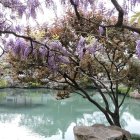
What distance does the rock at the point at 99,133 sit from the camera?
950cm

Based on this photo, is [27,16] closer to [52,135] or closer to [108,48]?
[108,48]

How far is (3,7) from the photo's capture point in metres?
5.97

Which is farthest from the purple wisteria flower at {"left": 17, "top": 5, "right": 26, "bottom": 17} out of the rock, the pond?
the pond

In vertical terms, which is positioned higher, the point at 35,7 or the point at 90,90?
the point at 35,7

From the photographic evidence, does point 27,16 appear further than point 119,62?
No

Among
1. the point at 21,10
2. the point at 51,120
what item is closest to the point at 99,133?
the point at 21,10

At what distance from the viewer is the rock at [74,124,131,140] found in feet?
31.2

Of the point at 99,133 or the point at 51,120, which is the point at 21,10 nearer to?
the point at 99,133

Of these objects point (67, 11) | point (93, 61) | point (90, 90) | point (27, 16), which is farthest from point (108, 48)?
point (90, 90)

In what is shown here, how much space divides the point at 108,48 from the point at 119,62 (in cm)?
104

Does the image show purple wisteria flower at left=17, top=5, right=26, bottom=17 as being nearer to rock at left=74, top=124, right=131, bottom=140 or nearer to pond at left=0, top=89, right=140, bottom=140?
rock at left=74, top=124, right=131, bottom=140

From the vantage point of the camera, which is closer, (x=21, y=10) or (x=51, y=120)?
(x=21, y=10)

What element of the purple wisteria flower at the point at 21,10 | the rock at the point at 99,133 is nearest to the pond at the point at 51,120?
the rock at the point at 99,133

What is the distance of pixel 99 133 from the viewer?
984 cm
